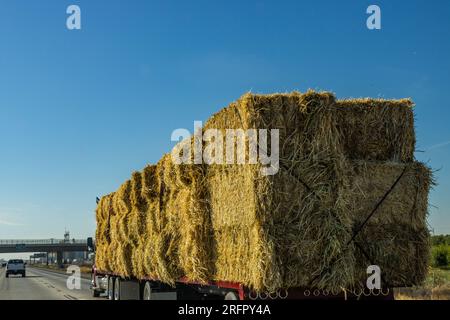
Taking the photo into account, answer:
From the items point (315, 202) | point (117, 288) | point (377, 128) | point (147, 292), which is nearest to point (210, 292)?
point (315, 202)

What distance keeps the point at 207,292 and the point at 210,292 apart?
0.76 feet

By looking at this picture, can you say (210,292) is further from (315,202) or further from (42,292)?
(42,292)

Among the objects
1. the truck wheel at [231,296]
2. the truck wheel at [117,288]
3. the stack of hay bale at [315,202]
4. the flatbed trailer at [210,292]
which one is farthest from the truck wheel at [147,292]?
the truck wheel at [231,296]

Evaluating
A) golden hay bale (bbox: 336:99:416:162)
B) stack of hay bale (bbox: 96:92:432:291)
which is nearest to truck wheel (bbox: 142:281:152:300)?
stack of hay bale (bbox: 96:92:432:291)

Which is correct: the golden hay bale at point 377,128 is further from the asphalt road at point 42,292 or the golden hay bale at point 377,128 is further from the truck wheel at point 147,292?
the asphalt road at point 42,292

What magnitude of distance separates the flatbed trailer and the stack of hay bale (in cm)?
15

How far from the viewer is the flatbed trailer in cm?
823

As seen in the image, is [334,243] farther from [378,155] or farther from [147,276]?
[147,276]

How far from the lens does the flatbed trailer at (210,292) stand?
8.23 metres

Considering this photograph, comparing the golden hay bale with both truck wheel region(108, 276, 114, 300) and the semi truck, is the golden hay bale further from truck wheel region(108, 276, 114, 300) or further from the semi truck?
truck wheel region(108, 276, 114, 300)

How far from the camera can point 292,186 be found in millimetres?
8141

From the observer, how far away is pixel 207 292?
1027 centimetres
